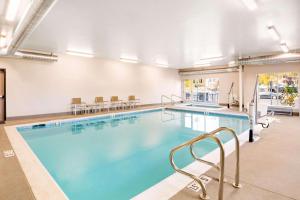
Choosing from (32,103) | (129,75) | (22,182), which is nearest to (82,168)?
(22,182)

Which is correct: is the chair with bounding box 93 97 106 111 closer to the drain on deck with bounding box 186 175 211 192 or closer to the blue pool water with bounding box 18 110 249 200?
the blue pool water with bounding box 18 110 249 200

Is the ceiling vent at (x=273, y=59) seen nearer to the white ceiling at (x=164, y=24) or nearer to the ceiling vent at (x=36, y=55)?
the white ceiling at (x=164, y=24)

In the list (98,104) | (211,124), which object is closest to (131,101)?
(98,104)

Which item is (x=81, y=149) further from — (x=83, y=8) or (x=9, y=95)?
(x=9, y=95)

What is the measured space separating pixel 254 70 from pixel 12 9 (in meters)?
9.66

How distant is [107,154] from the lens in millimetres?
3840

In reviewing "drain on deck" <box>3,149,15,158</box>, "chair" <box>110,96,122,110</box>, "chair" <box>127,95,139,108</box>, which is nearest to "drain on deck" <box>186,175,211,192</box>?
"drain on deck" <box>3,149,15,158</box>

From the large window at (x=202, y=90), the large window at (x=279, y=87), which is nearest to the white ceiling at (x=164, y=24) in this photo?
the large window at (x=279, y=87)

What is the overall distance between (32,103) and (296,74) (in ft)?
38.7

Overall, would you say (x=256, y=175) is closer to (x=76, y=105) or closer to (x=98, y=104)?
(x=76, y=105)

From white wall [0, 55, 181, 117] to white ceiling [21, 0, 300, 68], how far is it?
3.56 ft

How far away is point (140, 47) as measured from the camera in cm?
643

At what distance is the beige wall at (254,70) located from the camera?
7.57m

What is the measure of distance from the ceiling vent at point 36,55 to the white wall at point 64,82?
0.42 meters
